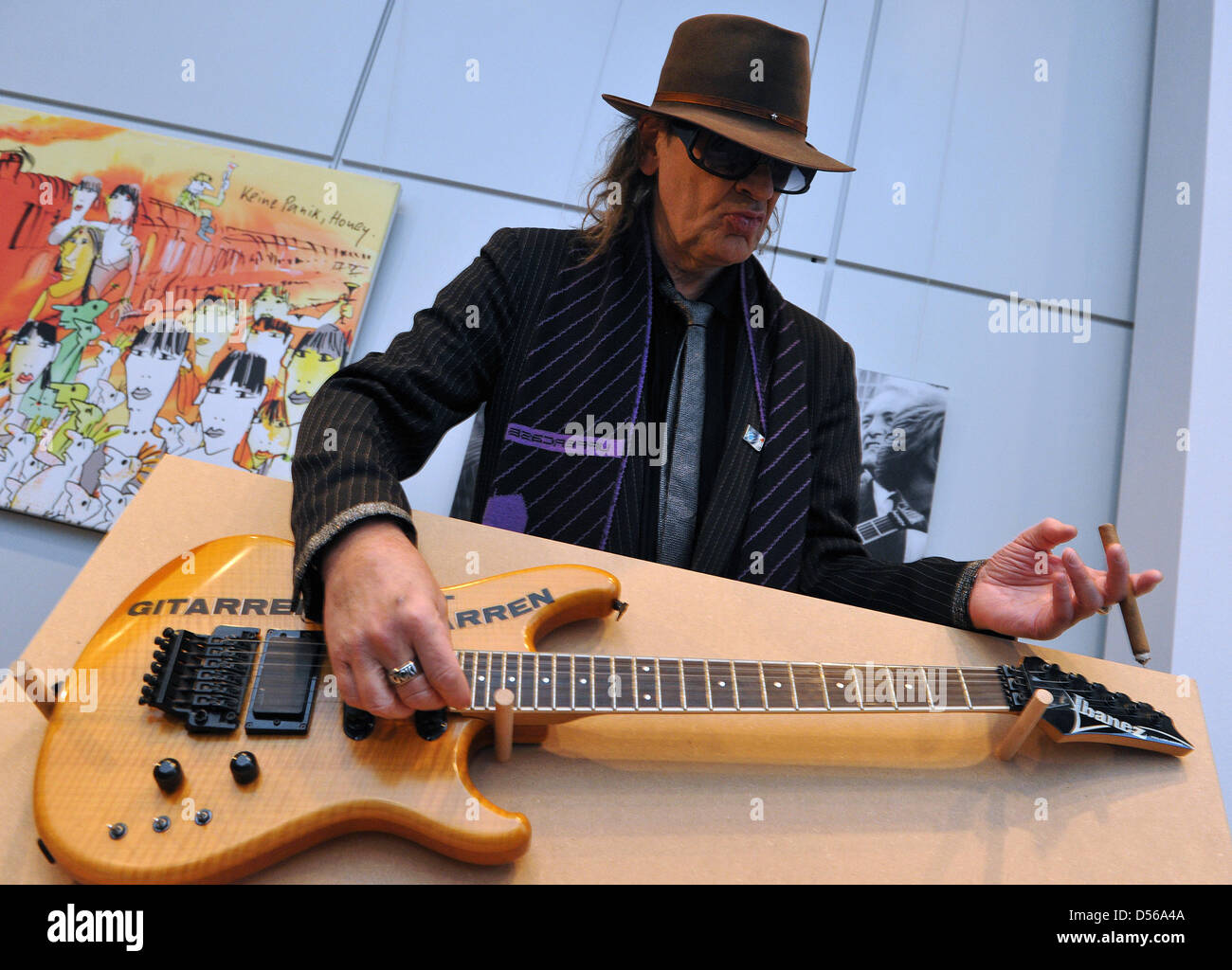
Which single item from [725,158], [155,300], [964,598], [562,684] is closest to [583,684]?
[562,684]

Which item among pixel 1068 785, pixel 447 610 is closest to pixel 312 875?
pixel 447 610

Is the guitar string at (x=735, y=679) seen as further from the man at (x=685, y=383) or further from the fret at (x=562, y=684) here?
the man at (x=685, y=383)

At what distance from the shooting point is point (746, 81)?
1354 mm

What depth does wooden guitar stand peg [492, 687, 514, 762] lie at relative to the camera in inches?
32.1

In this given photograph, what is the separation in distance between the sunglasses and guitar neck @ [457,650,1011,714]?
2.57ft

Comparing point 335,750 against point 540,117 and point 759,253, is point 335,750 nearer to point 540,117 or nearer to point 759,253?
point 759,253

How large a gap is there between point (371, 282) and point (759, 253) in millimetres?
1061

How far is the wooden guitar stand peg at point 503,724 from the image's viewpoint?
82 centimetres

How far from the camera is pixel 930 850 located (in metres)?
0.88

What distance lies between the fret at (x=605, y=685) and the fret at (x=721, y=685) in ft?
0.35

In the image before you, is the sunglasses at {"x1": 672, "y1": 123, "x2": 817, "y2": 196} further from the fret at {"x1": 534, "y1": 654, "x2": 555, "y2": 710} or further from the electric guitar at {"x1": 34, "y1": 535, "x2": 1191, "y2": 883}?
the fret at {"x1": 534, "y1": 654, "x2": 555, "y2": 710}

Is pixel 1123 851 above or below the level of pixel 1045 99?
below
